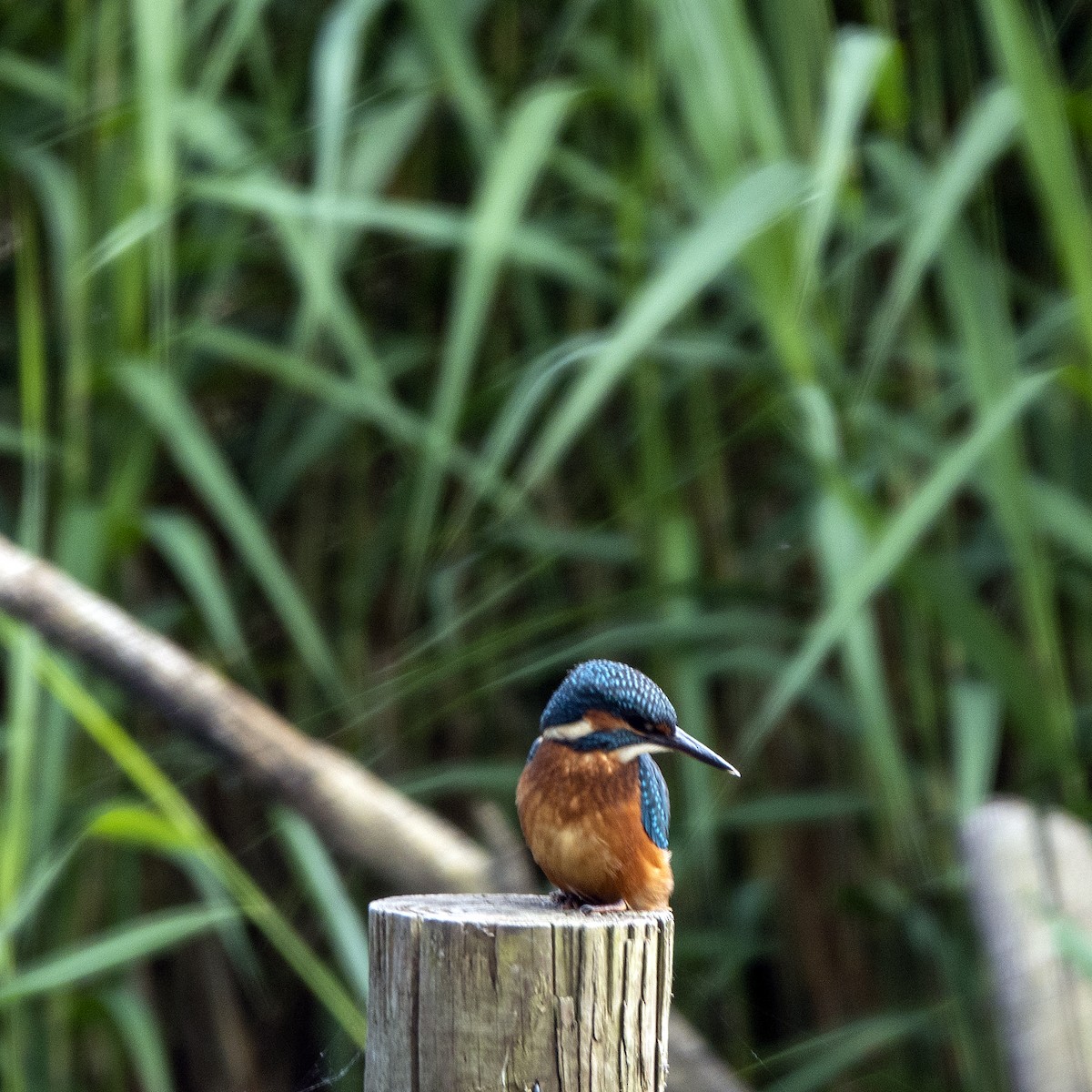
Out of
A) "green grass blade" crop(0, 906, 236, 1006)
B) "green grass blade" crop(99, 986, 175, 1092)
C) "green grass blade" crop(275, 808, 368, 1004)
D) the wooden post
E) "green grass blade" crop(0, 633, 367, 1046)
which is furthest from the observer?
"green grass blade" crop(99, 986, 175, 1092)

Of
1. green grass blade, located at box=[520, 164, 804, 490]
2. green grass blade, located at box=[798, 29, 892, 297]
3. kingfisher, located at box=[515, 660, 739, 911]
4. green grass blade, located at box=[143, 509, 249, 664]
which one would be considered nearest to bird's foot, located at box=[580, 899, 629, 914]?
kingfisher, located at box=[515, 660, 739, 911]

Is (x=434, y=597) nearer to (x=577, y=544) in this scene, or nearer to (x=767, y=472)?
(x=577, y=544)

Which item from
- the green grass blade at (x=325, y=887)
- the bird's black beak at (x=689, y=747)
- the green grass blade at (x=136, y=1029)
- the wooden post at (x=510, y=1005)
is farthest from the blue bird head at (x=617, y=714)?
the green grass blade at (x=136, y=1029)

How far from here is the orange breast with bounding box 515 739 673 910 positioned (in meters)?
0.90

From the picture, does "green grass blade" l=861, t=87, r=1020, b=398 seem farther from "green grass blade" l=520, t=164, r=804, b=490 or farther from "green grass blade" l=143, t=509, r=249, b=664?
"green grass blade" l=143, t=509, r=249, b=664

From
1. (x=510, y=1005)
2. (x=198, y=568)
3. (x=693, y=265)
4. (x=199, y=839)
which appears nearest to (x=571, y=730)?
(x=510, y=1005)

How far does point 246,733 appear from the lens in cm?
140

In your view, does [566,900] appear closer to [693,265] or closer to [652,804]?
[652,804]

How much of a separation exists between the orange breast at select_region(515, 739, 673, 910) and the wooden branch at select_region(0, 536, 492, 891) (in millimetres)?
448

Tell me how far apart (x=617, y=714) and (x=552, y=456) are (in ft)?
1.93

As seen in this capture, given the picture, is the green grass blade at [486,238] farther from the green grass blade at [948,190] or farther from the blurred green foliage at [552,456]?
the green grass blade at [948,190]

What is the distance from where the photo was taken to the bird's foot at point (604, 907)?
0.87 metres

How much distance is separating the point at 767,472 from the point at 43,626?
0.85 m

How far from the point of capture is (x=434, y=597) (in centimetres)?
164
